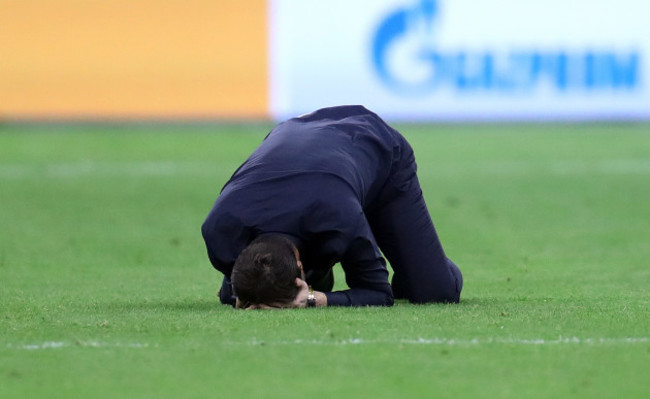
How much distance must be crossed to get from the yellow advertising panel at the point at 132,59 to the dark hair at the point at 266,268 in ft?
43.1

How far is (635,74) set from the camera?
64.0 feet

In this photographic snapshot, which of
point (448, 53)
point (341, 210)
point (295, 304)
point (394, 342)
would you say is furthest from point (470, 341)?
point (448, 53)

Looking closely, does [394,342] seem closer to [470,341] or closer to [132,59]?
[470,341]

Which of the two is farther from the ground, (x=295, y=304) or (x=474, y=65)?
(x=295, y=304)

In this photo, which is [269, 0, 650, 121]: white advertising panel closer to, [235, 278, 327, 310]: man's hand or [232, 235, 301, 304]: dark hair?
[235, 278, 327, 310]: man's hand

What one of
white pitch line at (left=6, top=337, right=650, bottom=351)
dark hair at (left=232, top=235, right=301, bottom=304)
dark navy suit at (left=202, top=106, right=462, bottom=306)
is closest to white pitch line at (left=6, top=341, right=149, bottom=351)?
white pitch line at (left=6, top=337, right=650, bottom=351)

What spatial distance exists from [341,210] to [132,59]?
13.2 meters

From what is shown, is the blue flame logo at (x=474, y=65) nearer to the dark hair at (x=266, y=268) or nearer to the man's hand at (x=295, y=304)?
the man's hand at (x=295, y=304)

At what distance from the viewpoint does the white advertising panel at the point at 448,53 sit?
1895 centimetres

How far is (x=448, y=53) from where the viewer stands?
18953 mm

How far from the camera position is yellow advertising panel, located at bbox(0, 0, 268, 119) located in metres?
18.6

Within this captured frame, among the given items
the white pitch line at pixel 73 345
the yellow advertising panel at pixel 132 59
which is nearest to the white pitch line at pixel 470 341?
the white pitch line at pixel 73 345

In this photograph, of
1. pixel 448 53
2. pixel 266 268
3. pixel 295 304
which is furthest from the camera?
pixel 448 53

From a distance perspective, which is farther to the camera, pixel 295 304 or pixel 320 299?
pixel 320 299
